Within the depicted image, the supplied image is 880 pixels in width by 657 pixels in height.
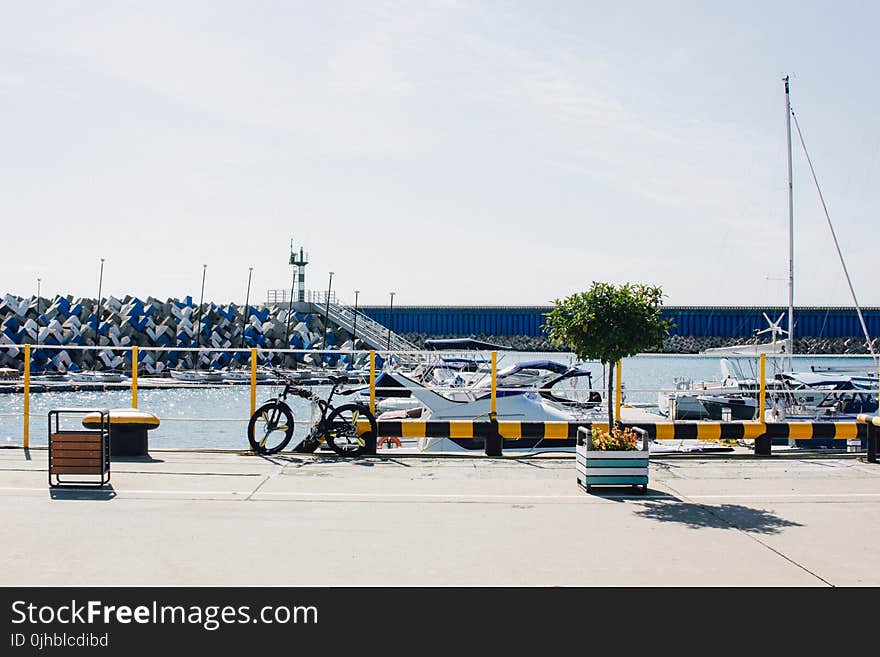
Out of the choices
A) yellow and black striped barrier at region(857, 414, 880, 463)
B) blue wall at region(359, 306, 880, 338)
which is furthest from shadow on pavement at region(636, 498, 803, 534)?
blue wall at region(359, 306, 880, 338)

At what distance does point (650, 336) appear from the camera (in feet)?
37.5

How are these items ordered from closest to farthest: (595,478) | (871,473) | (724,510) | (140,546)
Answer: (140,546) < (724,510) < (595,478) < (871,473)

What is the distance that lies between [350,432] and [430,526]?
4939 mm

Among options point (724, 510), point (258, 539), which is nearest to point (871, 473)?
point (724, 510)

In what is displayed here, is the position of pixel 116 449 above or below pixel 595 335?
below

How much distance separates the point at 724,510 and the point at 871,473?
390 centimetres

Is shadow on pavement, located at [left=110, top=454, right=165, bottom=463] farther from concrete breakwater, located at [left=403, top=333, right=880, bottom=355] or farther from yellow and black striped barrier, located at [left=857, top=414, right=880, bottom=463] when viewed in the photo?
concrete breakwater, located at [left=403, top=333, right=880, bottom=355]

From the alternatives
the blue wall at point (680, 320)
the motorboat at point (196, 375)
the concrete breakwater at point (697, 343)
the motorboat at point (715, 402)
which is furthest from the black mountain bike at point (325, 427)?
the blue wall at point (680, 320)

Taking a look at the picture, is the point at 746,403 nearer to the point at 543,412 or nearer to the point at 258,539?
the point at 543,412

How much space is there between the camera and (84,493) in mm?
9867

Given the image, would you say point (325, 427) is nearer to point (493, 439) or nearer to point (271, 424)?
point (271, 424)

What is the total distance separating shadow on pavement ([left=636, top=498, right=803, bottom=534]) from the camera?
871cm

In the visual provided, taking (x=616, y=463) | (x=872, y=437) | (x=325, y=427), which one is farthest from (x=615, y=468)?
(x=872, y=437)
